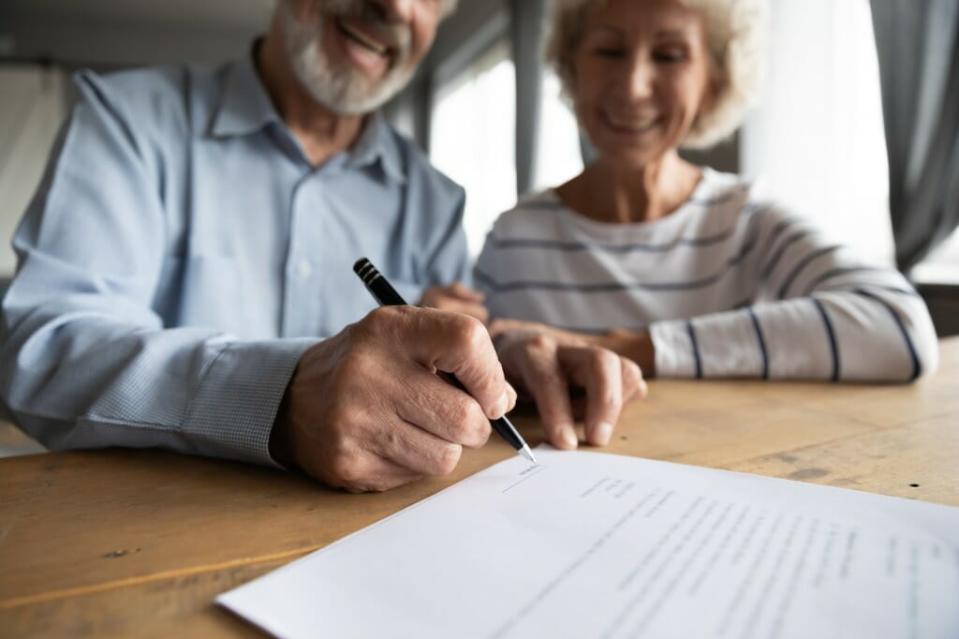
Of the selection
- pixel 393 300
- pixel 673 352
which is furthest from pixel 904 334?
pixel 393 300

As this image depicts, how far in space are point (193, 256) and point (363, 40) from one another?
0.52 meters

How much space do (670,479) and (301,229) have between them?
0.87 metres

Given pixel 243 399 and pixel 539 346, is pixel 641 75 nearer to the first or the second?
pixel 539 346

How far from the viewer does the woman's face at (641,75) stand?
1172 mm

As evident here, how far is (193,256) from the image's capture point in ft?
3.55

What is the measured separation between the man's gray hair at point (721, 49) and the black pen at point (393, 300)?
34.2 inches

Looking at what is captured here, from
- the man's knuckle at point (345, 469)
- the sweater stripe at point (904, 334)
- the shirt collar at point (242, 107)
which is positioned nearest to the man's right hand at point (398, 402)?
the man's knuckle at point (345, 469)

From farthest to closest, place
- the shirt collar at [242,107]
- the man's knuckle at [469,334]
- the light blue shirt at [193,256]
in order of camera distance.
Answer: the shirt collar at [242,107] < the light blue shirt at [193,256] < the man's knuckle at [469,334]

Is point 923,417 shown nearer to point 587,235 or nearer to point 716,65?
point 587,235

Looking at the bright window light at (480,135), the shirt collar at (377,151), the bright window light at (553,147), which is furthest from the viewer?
the bright window light at (480,135)

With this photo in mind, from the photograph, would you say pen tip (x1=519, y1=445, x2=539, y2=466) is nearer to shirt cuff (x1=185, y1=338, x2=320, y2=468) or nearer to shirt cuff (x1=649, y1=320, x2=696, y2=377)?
shirt cuff (x1=185, y1=338, x2=320, y2=468)

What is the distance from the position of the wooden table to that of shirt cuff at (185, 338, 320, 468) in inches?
0.9

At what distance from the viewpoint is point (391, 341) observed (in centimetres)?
49

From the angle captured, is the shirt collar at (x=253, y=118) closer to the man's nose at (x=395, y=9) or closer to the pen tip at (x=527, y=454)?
the man's nose at (x=395, y=9)
